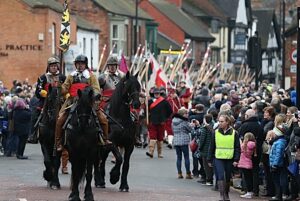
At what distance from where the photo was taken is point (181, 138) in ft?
91.4

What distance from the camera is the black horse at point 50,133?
72.8ft

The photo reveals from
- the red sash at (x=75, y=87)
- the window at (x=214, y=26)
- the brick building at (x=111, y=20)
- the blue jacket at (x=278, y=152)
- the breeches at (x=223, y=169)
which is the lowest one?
the breeches at (x=223, y=169)

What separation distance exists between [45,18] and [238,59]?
189ft

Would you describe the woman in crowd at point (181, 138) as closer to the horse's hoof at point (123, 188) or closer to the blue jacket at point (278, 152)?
the blue jacket at point (278, 152)

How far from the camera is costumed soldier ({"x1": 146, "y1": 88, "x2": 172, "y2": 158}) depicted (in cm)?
3410

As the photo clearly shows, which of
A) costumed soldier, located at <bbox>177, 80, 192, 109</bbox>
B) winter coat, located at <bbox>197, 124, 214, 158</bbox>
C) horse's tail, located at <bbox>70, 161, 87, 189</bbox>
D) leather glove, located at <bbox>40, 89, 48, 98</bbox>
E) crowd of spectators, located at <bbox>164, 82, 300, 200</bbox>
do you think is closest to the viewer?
horse's tail, located at <bbox>70, 161, 87, 189</bbox>

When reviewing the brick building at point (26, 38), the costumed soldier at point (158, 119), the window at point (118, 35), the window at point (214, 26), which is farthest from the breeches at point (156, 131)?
the window at point (214, 26)

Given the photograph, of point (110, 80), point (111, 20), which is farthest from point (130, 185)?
point (111, 20)

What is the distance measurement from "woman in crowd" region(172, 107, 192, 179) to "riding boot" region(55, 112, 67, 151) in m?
7.04

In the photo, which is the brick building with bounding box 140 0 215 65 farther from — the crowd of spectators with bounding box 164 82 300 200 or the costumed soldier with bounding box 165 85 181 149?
the crowd of spectators with bounding box 164 82 300 200

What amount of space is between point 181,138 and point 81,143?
8.28 metres

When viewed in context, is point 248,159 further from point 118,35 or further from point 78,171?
point 118,35

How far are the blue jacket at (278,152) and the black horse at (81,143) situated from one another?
13.2 ft

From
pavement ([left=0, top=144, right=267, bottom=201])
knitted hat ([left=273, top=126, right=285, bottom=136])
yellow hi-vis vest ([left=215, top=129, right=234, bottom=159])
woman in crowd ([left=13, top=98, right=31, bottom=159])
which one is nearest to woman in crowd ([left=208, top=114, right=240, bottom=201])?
yellow hi-vis vest ([left=215, top=129, right=234, bottom=159])
